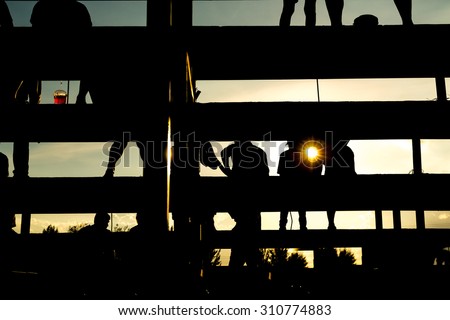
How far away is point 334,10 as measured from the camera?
3721 mm

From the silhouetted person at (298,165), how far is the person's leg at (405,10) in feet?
4.78

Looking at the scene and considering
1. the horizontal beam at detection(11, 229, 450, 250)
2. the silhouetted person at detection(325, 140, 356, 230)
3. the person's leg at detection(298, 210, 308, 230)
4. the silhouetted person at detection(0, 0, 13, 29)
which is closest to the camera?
the silhouetted person at detection(325, 140, 356, 230)

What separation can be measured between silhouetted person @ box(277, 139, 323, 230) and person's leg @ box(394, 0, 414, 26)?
1.46 m

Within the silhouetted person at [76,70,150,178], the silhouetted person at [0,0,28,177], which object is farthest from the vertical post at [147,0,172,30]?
the silhouetted person at [0,0,28,177]

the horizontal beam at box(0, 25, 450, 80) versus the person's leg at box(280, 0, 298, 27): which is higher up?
the person's leg at box(280, 0, 298, 27)

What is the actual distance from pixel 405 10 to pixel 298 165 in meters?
1.73

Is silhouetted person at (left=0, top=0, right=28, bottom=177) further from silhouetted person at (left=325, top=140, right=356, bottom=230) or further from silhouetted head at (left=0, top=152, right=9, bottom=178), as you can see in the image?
silhouetted person at (left=325, top=140, right=356, bottom=230)

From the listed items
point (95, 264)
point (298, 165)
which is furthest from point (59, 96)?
point (298, 165)

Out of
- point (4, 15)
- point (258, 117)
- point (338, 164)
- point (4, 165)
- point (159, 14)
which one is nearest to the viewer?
point (159, 14)

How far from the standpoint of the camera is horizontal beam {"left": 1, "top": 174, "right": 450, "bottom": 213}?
2178 millimetres

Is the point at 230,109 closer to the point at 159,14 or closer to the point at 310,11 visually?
the point at 159,14

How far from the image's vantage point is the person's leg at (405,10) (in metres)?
3.39

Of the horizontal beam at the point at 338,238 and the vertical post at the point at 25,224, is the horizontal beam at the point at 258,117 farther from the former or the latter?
the vertical post at the point at 25,224

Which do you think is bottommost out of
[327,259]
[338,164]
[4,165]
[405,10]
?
[327,259]
